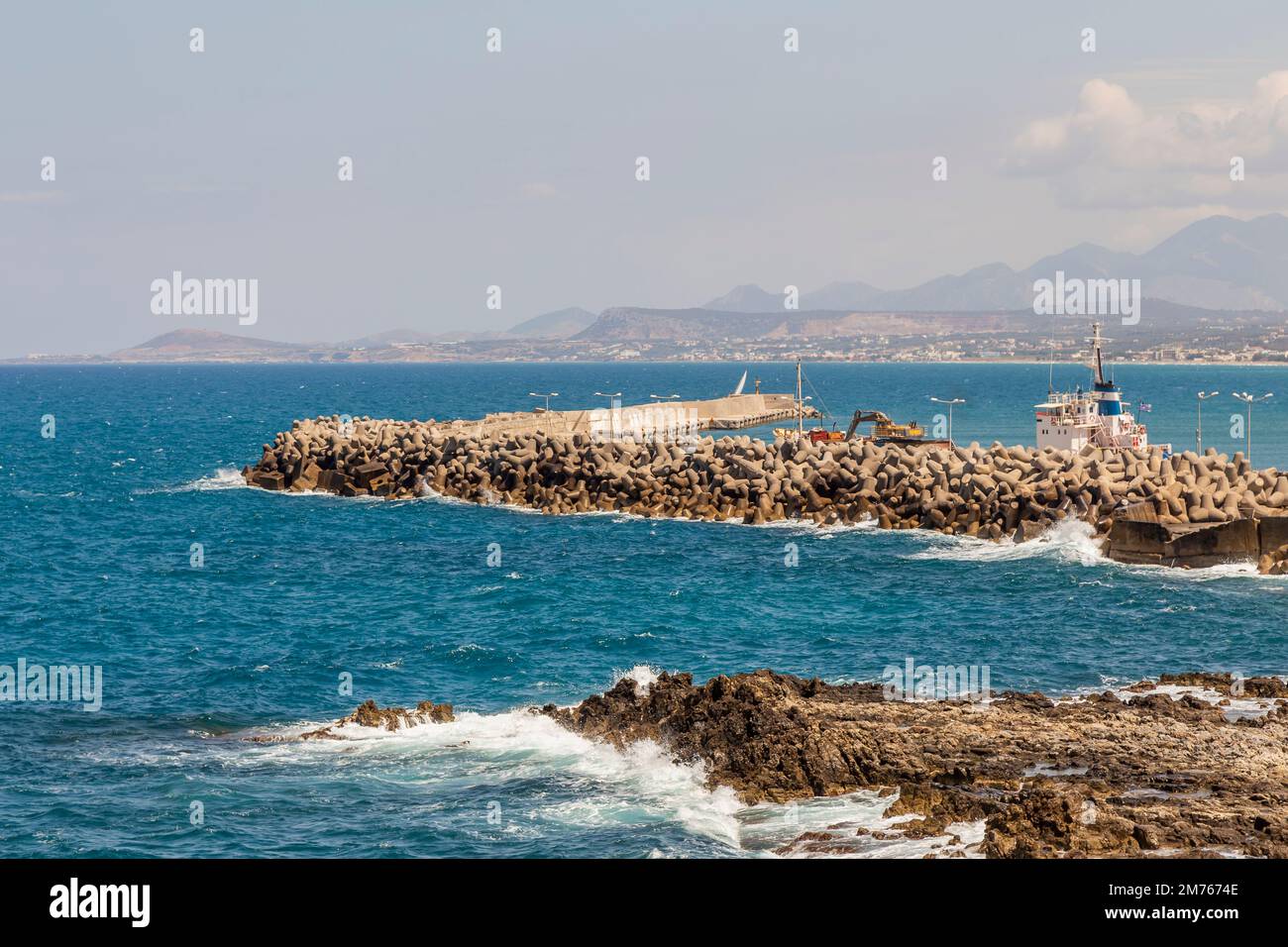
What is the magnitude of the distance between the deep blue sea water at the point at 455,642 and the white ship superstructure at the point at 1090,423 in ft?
40.0

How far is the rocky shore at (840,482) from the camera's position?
42.0 metres

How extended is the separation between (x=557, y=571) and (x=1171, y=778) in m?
24.6

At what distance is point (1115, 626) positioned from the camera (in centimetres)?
3262

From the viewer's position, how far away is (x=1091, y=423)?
5550cm

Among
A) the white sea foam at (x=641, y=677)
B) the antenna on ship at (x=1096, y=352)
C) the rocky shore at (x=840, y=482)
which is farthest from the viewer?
the antenna on ship at (x=1096, y=352)

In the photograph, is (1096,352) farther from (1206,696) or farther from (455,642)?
(455,642)

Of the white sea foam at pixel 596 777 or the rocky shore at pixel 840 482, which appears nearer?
the white sea foam at pixel 596 777

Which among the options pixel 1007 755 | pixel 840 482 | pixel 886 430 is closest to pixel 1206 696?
pixel 1007 755

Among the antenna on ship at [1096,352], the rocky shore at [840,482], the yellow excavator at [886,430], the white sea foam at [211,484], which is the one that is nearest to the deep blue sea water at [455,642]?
the rocky shore at [840,482]

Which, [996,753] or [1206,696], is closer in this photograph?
[996,753]

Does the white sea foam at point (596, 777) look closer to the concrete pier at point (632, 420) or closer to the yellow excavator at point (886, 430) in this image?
the concrete pier at point (632, 420)

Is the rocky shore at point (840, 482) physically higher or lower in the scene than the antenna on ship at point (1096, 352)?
lower

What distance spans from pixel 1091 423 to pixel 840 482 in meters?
11.4
